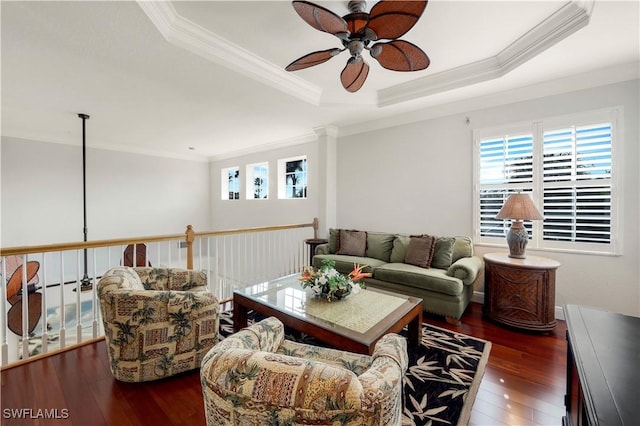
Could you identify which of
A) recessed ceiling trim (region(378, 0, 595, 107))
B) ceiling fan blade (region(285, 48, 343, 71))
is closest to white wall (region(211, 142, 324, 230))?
recessed ceiling trim (region(378, 0, 595, 107))

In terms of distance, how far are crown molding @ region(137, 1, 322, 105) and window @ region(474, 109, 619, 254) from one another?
2520 millimetres

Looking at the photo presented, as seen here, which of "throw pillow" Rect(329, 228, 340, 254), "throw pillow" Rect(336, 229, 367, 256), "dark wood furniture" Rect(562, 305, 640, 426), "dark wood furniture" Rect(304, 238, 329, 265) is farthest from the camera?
"dark wood furniture" Rect(304, 238, 329, 265)

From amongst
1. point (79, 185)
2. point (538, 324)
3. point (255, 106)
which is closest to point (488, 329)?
point (538, 324)

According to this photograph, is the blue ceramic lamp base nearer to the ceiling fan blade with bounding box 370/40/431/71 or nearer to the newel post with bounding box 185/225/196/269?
the ceiling fan blade with bounding box 370/40/431/71

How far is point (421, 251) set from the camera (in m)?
3.41

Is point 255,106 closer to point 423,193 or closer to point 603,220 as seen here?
point 423,193

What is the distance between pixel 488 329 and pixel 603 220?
5.42 feet

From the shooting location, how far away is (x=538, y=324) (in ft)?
→ 8.68

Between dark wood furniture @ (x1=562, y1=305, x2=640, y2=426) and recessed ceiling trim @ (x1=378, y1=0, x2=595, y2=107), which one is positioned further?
recessed ceiling trim @ (x1=378, y1=0, x2=595, y2=107)

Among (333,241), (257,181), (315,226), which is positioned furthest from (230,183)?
(333,241)

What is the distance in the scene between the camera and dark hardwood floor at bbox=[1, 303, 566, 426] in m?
1.63

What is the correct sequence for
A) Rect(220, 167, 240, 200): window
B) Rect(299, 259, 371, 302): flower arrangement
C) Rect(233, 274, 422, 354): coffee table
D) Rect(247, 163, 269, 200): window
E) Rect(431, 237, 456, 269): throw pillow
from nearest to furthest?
Rect(233, 274, 422, 354): coffee table < Rect(299, 259, 371, 302): flower arrangement < Rect(431, 237, 456, 269): throw pillow < Rect(247, 163, 269, 200): window < Rect(220, 167, 240, 200): window

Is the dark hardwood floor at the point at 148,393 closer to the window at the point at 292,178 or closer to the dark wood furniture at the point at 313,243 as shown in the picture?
the dark wood furniture at the point at 313,243

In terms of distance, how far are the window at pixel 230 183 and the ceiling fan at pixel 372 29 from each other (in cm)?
509
